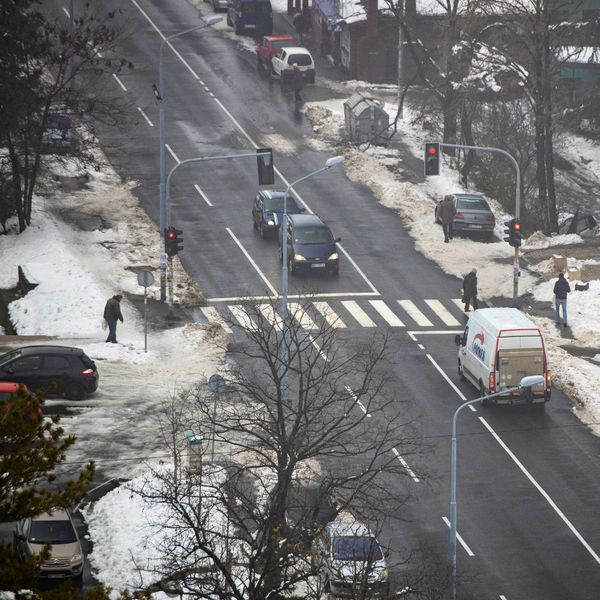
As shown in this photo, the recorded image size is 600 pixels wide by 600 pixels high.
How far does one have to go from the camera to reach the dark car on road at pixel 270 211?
52.5 meters

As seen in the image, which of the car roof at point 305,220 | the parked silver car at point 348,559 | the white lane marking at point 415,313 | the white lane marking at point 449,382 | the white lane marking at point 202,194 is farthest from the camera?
the white lane marking at point 202,194

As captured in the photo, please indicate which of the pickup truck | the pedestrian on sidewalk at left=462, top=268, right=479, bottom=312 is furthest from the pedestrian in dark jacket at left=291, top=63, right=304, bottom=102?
the pedestrian on sidewalk at left=462, top=268, right=479, bottom=312

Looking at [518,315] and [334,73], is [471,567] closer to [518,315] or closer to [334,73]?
[518,315]

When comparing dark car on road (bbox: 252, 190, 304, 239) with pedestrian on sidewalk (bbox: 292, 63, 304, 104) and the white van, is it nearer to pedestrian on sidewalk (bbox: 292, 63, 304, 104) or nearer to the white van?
pedestrian on sidewalk (bbox: 292, 63, 304, 104)

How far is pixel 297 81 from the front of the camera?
66562 millimetres

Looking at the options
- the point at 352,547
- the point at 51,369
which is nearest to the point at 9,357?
the point at 51,369

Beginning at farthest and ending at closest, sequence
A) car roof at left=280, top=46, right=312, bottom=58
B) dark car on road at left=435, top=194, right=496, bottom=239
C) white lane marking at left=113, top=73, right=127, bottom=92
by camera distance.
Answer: car roof at left=280, top=46, right=312, bottom=58
white lane marking at left=113, top=73, right=127, bottom=92
dark car on road at left=435, top=194, right=496, bottom=239

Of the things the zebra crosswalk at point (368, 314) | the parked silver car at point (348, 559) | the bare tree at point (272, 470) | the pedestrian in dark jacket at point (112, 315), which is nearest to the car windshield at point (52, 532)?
the bare tree at point (272, 470)

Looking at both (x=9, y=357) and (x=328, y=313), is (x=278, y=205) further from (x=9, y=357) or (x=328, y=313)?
(x=9, y=357)

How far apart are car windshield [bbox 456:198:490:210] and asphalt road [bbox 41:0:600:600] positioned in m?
2.65

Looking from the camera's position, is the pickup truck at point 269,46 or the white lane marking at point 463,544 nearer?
the white lane marking at point 463,544

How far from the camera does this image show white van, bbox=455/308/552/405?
1496 inches

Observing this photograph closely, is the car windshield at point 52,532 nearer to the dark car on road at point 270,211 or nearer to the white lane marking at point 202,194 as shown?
the dark car on road at point 270,211

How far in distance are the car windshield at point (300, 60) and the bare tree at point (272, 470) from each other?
25.7 meters
